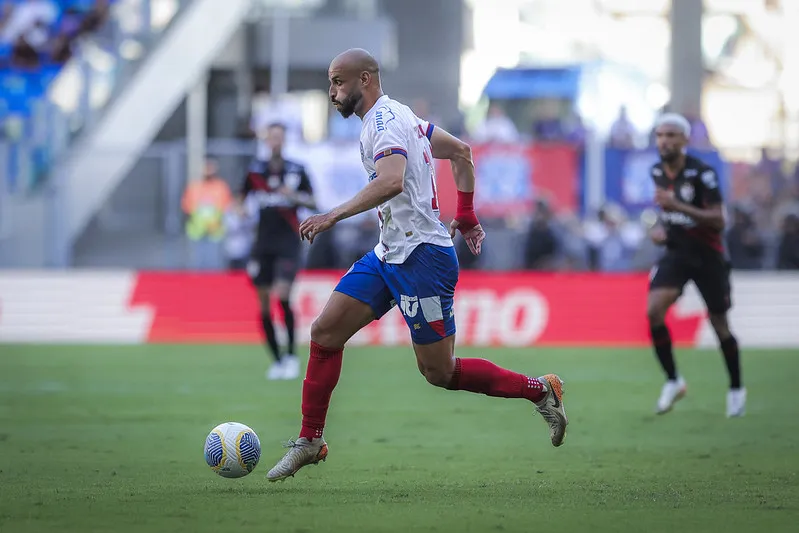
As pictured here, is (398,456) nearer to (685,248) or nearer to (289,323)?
(685,248)

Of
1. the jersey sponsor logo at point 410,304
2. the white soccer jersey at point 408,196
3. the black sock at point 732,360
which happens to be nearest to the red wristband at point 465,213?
the white soccer jersey at point 408,196

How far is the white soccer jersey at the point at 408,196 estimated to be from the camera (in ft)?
25.0

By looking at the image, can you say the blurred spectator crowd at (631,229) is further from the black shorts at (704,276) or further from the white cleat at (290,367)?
the black shorts at (704,276)

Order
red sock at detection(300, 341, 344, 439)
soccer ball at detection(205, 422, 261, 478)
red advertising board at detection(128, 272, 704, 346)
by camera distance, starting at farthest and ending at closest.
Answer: red advertising board at detection(128, 272, 704, 346) < red sock at detection(300, 341, 344, 439) < soccer ball at detection(205, 422, 261, 478)

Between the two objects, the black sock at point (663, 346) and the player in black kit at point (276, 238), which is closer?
the black sock at point (663, 346)

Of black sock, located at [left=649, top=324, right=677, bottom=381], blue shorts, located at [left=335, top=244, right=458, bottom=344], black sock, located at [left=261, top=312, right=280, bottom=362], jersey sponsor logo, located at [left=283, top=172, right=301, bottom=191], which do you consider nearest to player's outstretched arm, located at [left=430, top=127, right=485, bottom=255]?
blue shorts, located at [left=335, top=244, right=458, bottom=344]

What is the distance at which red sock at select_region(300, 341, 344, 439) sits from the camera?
7871 millimetres

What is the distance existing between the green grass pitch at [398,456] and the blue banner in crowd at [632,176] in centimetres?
632

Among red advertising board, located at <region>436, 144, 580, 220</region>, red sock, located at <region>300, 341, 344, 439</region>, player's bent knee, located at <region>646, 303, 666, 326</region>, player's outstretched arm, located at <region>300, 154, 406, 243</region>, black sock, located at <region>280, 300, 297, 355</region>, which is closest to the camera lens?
player's outstretched arm, located at <region>300, 154, 406, 243</region>

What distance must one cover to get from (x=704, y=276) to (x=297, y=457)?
5.01 metres

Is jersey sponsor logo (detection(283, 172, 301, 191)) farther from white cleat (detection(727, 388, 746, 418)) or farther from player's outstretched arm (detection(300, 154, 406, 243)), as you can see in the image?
player's outstretched arm (detection(300, 154, 406, 243))

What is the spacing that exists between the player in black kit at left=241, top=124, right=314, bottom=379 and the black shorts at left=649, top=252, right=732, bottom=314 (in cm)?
450

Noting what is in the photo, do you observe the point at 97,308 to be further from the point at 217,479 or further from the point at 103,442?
the point at 217,479

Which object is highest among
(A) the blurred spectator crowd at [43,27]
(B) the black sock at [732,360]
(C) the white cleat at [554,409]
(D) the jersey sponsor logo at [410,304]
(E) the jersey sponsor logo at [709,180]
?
(A) the blurred spectator crowd at [43,27]
